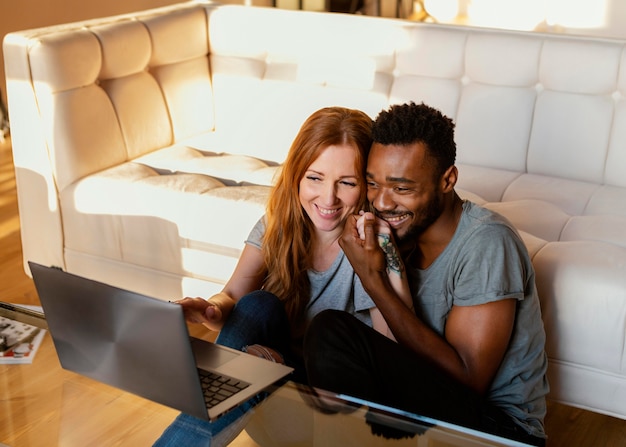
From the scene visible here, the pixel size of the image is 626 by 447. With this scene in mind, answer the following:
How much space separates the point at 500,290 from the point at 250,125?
1660 millimetres

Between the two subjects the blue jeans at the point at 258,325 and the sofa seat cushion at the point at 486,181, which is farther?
the sofa seat cushion at the point at 486,181

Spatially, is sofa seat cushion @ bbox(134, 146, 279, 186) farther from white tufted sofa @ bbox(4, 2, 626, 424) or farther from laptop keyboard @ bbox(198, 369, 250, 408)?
laptop keyboard @ bbox(198, 369, 250, 408)

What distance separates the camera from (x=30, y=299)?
270 centimetres

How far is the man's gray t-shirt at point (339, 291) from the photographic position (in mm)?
1734

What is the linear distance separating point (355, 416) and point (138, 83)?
1.81 m

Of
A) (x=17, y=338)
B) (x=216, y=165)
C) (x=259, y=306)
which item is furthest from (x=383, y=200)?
(x=216, y=165)

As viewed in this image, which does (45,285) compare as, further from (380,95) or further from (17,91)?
(380,95)

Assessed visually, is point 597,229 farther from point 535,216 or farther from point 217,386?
point 217,386

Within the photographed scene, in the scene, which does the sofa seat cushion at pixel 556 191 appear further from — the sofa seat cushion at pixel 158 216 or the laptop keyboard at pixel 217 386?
the laptop keyboard at pixel 217 386

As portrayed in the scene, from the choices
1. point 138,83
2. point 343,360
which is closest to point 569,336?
point 343,360

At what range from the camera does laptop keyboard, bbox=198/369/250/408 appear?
1316mm

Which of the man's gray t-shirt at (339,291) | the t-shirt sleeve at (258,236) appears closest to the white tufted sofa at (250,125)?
the t-shirt sleeve at (258,236)

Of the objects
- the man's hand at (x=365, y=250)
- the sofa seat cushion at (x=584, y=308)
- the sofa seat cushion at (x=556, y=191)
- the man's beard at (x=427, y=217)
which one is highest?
the man's beard at (x=427, y=217)

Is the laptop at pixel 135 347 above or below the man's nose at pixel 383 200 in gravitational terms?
below
